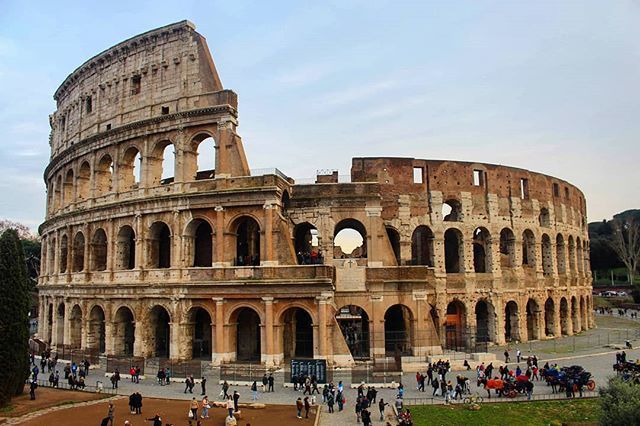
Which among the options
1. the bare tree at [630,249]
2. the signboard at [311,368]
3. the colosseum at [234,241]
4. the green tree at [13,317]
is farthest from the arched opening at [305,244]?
the bare tree at [630,249]

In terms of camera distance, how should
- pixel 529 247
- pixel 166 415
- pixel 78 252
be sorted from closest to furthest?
pixel 166 415 → pixel 78 252 → pixel 529 247

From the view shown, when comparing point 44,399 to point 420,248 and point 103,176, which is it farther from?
point 420,248

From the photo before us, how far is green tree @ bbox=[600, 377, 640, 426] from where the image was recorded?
12633mm

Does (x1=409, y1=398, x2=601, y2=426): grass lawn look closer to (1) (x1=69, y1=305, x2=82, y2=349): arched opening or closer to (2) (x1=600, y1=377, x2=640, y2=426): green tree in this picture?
(2) (x1=600, y1=377, x2=640, y2=426): green tree

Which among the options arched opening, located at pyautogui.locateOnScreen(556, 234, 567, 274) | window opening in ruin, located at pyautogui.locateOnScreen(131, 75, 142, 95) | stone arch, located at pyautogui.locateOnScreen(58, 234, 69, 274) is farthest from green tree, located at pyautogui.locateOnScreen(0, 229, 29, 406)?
arched opening, located at pyautogui.locateOnScreen(556, 234, 567, 274)

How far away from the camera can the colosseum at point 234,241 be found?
27188mm

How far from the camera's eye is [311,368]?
2352 cm

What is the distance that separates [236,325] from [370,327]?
301 inches

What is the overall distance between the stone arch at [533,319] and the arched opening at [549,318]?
1.63 meters

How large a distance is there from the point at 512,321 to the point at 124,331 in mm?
26956

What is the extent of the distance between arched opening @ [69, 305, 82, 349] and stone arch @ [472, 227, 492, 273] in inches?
1085

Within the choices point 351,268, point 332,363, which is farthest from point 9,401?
point 351,268

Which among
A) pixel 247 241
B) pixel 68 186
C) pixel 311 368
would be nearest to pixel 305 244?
pixel 247 241

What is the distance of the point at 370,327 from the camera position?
29.0 metres
